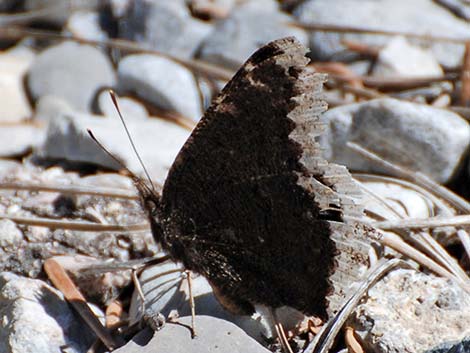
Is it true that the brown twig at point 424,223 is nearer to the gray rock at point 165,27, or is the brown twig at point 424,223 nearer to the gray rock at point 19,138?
the gray rock at point 19,138

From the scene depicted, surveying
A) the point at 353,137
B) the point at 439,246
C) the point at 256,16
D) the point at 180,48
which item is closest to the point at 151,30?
the point at 180,48

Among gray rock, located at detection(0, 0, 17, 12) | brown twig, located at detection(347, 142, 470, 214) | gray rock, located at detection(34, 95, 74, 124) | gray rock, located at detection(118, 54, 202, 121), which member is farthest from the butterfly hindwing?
gray rock, located at detection(0, 0, 17, 12)

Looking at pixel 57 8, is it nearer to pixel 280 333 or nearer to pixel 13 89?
pixel 13 89

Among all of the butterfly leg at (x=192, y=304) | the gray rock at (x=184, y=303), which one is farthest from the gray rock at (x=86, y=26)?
the butterfly leg at (x=192, y=304)

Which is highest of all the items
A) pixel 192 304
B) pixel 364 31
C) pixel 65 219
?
pixel 364 31

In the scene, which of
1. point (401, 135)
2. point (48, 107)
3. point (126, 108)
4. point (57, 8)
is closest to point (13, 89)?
point (48, 107)

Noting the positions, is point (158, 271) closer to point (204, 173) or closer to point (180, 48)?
point (204, 173)
